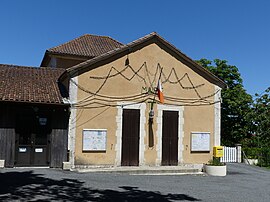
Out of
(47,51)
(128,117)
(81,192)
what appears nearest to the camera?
(81,192)

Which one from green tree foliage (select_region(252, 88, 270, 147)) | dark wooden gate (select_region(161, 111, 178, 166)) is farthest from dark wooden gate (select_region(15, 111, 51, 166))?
green tree foliage (select_region(252, 88, 270, 147))

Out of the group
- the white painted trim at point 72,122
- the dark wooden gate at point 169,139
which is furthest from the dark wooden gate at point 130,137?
the white painted trim at point 72,122

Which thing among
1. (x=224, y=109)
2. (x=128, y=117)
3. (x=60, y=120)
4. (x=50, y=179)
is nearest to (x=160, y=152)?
(x=128, y=117)

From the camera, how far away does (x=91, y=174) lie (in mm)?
13000

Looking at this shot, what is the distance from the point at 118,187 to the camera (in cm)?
1055

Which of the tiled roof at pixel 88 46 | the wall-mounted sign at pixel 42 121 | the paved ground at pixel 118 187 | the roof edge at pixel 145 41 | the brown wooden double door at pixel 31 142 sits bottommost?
the paved ground at pixel 118 187

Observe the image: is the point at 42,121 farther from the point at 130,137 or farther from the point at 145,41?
the point at 145,41

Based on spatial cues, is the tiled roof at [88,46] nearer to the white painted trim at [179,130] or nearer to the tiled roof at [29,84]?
the tiled roof at [29,84]

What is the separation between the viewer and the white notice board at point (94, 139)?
14.3m

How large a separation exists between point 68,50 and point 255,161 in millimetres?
13864

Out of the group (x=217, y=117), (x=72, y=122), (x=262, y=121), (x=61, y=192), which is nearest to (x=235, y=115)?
(x=262, y=121)

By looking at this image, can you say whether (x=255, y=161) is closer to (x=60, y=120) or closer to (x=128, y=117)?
(x=128, y=117)

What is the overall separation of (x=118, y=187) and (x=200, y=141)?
22.6 ft

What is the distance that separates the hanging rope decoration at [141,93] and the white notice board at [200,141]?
149 cm
